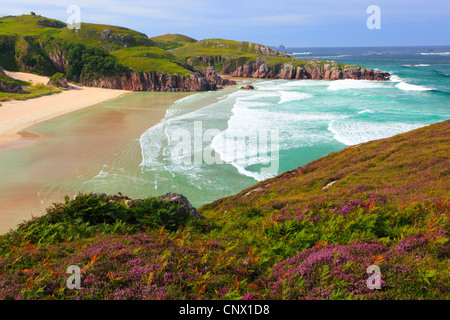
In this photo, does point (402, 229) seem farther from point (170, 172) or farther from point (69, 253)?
point (170, 172)

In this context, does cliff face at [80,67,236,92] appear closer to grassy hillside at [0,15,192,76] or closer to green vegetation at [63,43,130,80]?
green vegetation at [63,43,130,80]

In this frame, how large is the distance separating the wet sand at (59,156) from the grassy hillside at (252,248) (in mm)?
10009

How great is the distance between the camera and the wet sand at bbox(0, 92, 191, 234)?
19177 mm

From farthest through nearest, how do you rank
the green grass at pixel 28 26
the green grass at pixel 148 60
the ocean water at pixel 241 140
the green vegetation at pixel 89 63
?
1. the green grass at pixel 28 26
2. the green grass at pixel 148 60
3. the green vegetation at pixel 89 63
4. the ocean water at pixel 241 140

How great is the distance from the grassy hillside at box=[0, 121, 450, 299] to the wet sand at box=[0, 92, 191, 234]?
10.0m

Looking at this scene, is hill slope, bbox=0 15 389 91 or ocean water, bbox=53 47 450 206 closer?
ocean water, bbox=53 47 450 206

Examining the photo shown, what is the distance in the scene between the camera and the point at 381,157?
16.1 metres

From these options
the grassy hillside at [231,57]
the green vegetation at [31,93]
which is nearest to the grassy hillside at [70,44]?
the green vegetation at [31,93]

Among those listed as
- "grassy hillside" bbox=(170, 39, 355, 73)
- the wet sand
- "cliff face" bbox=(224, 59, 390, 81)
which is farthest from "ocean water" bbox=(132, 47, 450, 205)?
"grassy hillside" bbox=(170, 39, 355, 73)

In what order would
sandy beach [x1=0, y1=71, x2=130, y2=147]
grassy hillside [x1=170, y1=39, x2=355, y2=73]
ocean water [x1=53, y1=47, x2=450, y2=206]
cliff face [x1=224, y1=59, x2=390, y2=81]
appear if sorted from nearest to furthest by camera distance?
ocean water [x1=53, y1=47, x2=450, y2=206] → sandy beach [x1=0, y1=71, x2=130, y2=147] → cliff face [x1=224, y1=59, x2=390, y2=81] → grassy hillside [x1=170, y1=39, x2=355, y2=73]

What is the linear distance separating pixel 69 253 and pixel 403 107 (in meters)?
58.5

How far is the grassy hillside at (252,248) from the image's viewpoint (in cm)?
504

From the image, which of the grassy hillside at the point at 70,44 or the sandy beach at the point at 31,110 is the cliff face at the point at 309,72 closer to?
the grassy hillside at the point at 70,44

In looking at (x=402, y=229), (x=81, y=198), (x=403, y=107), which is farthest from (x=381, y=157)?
(x=403, y=107)
